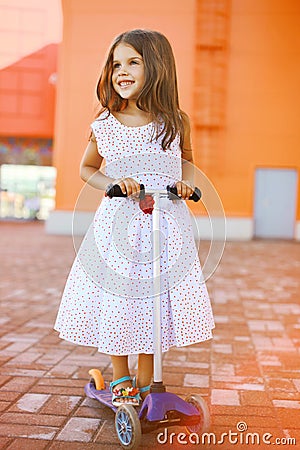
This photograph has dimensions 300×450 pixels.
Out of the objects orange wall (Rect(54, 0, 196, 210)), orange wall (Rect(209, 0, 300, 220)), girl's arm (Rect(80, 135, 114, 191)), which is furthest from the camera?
orange wall (Rect(209, 0, 300, 220))

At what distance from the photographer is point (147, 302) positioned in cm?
181

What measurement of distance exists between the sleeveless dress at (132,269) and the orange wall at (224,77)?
391 inches

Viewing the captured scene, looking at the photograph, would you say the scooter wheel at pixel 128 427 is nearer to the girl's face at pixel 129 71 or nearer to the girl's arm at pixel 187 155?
the girl's arm at pixel 187 155

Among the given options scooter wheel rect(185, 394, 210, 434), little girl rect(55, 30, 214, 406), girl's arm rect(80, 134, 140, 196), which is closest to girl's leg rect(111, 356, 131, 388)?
little girl rect(55, 30, 214, 406)

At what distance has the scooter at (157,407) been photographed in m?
1.63

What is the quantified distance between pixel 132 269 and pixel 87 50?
1042 centimetres

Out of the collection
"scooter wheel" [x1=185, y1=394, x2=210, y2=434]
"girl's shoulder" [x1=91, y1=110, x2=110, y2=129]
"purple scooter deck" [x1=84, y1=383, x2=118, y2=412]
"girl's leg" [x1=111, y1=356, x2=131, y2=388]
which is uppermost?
"girl's shoulder" [x1=91, y1=110, x2=110, y2=129]

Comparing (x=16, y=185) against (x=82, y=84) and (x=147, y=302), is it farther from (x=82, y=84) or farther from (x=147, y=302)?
(x=147, y=302)

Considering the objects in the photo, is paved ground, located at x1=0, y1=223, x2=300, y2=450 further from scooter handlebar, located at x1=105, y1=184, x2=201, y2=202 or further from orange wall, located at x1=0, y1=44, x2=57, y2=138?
orange wall, located at x1=0, y1=44, x2=57, y2=138

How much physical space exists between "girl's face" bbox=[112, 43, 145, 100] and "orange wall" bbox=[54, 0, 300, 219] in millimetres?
9959

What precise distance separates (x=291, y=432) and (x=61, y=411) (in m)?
0.71

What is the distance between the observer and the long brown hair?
1.79 meters

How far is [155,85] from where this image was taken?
1.79 meters

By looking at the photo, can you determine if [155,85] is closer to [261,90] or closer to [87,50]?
[87,50]
